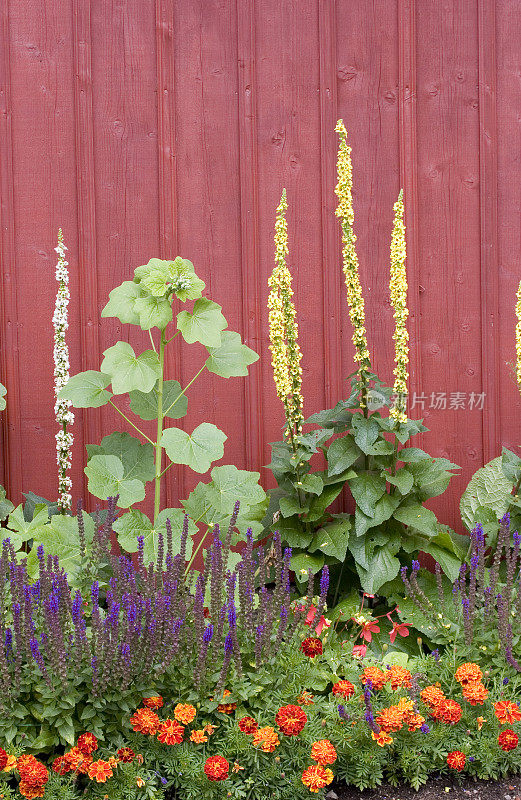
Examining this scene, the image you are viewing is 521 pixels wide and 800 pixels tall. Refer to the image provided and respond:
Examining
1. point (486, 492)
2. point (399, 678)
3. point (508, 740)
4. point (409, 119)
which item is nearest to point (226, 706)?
point (399, 678)

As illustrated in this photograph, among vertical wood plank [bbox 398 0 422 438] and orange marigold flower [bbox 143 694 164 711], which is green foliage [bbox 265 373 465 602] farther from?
orange marigold flower [bbox 143 694 164 711]

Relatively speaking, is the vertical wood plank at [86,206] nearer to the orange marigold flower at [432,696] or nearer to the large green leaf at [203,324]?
the large green leaf at [203,324]

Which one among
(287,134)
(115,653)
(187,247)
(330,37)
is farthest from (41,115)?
(115,653)

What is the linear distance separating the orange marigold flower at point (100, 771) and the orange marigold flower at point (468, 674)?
35.7 inches

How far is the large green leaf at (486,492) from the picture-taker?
8.89 feet

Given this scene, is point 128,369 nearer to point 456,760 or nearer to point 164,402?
point 164,402

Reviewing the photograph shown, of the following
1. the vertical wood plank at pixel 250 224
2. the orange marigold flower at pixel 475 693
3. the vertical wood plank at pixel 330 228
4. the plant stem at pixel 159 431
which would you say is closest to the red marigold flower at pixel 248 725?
the orange marigold flower at pixel 475 693

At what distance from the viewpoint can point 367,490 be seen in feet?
8.04

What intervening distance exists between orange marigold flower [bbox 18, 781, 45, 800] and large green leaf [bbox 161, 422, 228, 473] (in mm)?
955

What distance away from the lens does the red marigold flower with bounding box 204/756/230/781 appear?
1537 millimetres

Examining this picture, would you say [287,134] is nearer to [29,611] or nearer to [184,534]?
[184,534]

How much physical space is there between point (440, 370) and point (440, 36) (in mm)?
1432

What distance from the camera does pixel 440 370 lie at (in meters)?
2.98

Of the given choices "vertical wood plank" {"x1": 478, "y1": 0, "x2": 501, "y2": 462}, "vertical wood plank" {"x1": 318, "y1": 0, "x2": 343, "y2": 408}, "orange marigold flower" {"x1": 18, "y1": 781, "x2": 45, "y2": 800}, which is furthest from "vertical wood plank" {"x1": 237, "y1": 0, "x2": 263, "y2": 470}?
"orange marigold flower" {"x1": 18, "y1": 781, "x2": 45, "y2": 800}
